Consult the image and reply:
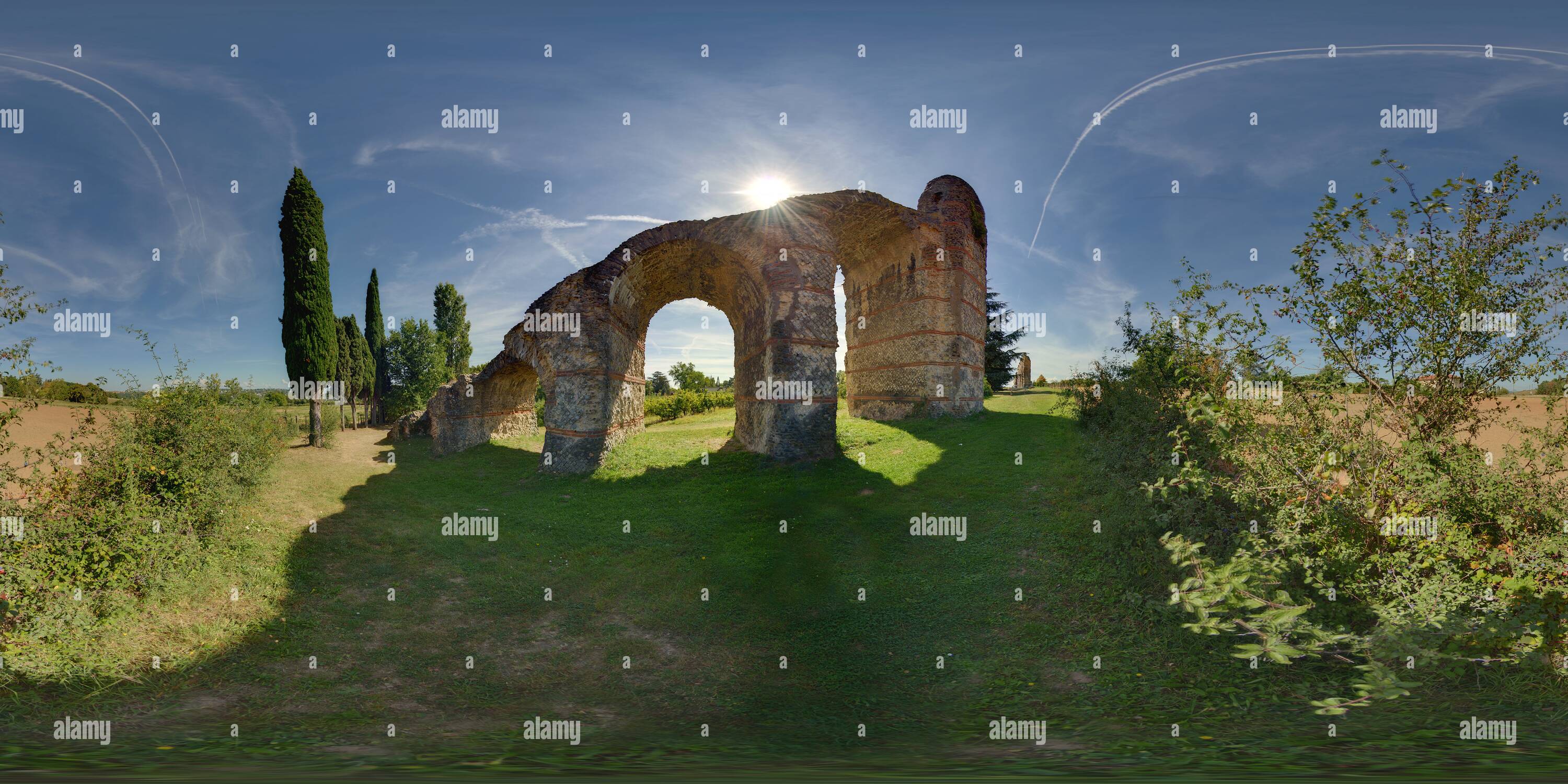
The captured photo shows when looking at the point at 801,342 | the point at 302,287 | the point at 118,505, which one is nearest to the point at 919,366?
the point at 801,342

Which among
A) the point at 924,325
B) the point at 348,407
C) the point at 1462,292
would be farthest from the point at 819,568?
the point at 348,407

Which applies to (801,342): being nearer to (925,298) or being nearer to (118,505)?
(925,298)

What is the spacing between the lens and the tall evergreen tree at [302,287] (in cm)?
2288

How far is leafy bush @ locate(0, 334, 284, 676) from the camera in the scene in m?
7.06

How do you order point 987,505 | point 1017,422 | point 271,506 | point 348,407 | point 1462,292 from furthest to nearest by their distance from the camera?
1. point 348,407
2. point 1017,422
3. point 271,506
4. point 987,505
5. point 1462,292

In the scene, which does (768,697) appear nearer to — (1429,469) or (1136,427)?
(1429,469)

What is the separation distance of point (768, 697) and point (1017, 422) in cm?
1352

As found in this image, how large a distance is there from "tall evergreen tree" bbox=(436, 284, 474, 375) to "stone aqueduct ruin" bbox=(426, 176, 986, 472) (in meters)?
21.8

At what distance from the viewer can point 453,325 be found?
42.8m

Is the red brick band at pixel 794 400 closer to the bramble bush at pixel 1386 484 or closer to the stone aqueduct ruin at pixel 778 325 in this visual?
the stone aqueduct ruin at pixel 778 325

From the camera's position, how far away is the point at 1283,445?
7.65 metres

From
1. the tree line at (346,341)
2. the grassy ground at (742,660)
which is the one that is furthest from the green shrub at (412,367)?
the grassy ground at (742,660)

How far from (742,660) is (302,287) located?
24.8 metres

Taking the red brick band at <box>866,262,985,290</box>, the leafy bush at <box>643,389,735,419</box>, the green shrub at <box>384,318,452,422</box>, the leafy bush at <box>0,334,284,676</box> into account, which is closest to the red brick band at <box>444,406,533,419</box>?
the leafy bush at <box>643,389,735,419</box>
